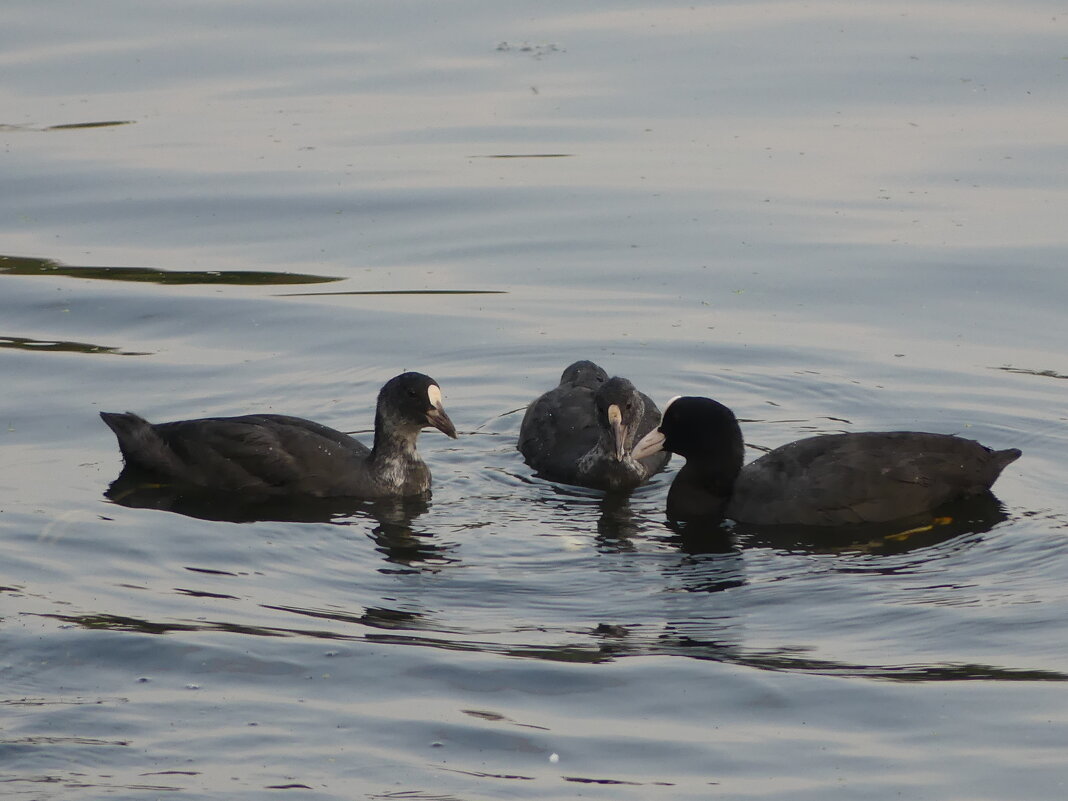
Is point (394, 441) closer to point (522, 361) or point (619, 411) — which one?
point (619, 411)

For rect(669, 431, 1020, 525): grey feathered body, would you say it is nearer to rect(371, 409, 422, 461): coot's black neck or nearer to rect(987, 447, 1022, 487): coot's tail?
rect(987, 447, 1022, 487): coot's tail

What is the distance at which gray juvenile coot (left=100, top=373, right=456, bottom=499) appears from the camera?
11297mm

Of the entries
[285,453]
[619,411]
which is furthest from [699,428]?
[285,453]

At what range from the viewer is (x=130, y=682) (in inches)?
316

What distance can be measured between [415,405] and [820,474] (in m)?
2.68

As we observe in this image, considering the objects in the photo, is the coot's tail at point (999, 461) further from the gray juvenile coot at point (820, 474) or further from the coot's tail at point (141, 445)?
the coot's tail at point (141, 445)

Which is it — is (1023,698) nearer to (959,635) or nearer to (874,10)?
(959,635)

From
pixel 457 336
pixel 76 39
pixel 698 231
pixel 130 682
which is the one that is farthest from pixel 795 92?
pixel 130 682

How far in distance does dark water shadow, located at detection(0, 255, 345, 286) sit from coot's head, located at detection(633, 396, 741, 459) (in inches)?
187

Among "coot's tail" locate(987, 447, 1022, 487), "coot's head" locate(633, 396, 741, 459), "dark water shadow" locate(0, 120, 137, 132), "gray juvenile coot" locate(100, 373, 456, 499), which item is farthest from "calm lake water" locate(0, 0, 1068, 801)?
"coot's head" locate(633, 396, 741, 459)

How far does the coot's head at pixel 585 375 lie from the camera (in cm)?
1260

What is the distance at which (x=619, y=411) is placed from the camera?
1171cm

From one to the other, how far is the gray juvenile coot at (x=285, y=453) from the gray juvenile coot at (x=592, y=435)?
730 mm

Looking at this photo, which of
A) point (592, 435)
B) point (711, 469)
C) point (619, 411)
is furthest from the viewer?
point (592, 435)
